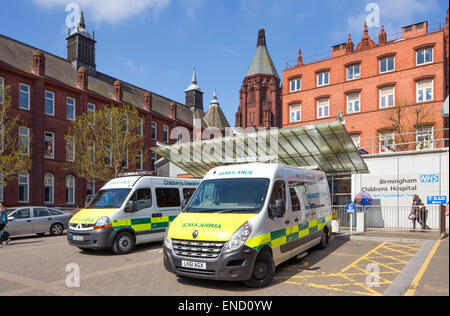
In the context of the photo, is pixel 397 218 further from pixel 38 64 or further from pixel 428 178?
pixel 38 64

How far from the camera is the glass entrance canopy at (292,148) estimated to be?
1602cm

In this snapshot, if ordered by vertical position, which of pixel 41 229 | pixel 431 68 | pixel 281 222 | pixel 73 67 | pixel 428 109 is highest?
pixel 73 67

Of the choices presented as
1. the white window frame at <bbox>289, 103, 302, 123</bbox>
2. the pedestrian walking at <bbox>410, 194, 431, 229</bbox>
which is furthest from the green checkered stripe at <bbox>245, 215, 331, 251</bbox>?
the white window frame at <bbox>289, 103, 302, 123</bbox>

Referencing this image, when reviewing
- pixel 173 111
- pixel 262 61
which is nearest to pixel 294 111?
pixel 173 111

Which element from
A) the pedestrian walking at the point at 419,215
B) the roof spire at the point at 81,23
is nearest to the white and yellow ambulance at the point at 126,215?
the pedestrian walking at the point at 419,215

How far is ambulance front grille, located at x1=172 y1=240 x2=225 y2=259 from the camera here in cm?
640

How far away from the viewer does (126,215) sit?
10.9 meters

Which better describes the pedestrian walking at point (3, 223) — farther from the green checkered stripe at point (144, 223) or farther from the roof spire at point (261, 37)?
the roof spire at point (261, 37)

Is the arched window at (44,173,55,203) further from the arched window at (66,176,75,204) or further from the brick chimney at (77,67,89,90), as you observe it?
the brick chimney at (77,67,89,90)

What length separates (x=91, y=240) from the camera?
10.3 metres

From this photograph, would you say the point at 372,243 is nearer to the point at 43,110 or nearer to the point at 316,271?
the point at 316,271

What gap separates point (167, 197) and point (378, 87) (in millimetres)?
25734
